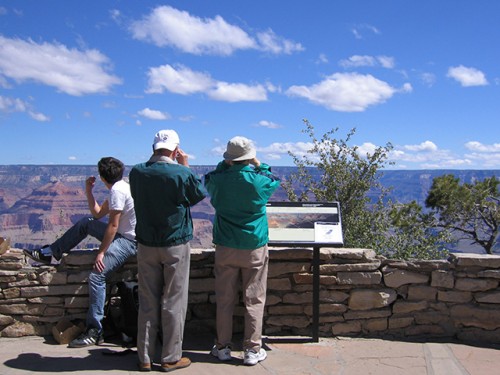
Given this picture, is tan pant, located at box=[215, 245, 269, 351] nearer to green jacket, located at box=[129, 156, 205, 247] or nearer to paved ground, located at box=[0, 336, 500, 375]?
paved ground, located at box=[0, 336, 500, 375]

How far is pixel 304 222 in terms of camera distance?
16.9 feet

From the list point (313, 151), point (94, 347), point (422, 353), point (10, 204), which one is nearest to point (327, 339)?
point (422, 353)

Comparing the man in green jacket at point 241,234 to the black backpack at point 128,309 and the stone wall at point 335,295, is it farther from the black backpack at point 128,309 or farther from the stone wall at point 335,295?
the black backpack at point 128,309

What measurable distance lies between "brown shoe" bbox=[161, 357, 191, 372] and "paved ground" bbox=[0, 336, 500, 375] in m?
0.04

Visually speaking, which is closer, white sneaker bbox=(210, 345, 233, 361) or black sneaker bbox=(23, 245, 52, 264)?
white sneaker bbox=(210, 345, 233, 361)

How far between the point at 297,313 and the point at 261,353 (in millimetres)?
864

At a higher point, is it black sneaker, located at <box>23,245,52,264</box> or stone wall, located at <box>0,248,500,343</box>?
black sneaker, located at <box>23,245,52,264</box>

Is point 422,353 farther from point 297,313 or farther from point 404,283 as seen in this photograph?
point 297,313

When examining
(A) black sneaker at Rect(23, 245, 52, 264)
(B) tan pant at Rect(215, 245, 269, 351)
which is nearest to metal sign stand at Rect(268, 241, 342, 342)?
(B) tan pant at Rect(215, 245, 269, 351)

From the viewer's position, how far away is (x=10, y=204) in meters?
141

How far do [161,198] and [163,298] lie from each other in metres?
0.83

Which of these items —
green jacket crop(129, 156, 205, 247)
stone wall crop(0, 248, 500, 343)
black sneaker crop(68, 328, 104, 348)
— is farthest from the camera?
stone wall crop(0, 248, 500, 343)

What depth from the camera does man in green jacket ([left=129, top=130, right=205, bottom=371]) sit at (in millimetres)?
4227

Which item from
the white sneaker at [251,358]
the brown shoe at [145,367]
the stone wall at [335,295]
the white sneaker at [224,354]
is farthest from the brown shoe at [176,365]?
the stone wall at [335,295]
